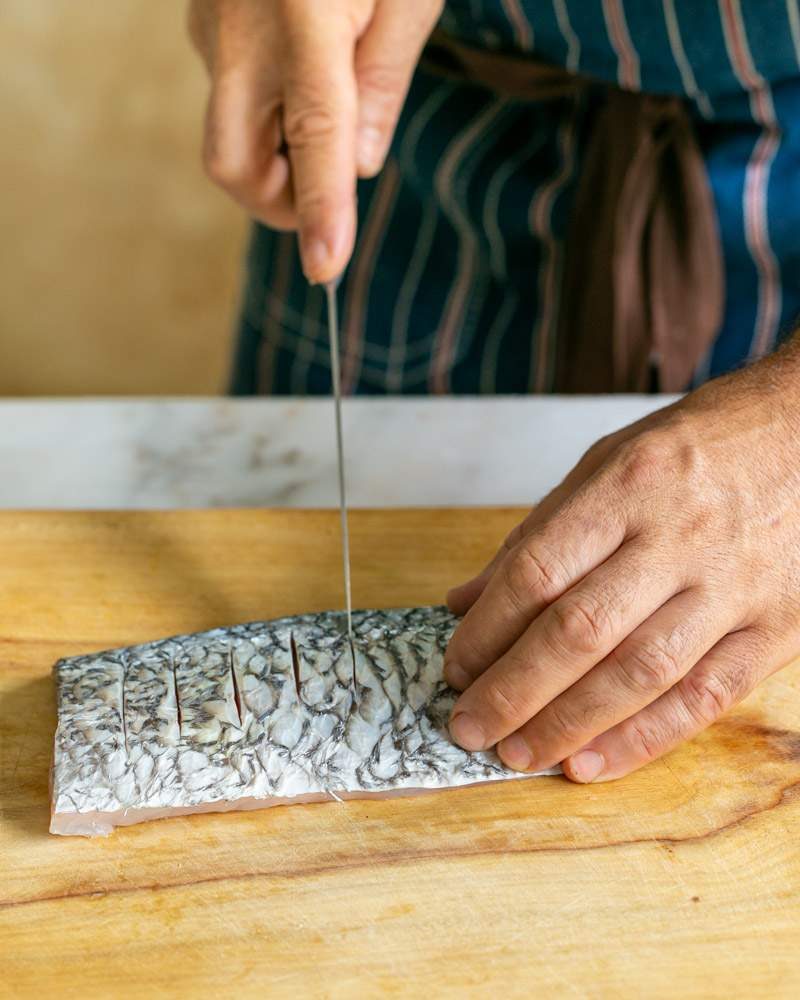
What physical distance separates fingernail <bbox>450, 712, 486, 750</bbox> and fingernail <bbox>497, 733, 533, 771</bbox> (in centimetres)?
2

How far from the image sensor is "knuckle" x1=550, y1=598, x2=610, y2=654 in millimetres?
1231

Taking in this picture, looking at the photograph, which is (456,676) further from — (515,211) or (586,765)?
(515,211)

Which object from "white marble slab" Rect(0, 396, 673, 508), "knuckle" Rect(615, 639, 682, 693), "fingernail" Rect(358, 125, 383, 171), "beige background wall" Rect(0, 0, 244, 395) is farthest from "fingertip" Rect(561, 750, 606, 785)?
"beige background wall" Rect(0, 0, 244, 395)

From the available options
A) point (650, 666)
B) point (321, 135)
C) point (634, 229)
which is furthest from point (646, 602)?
point (634, 229)

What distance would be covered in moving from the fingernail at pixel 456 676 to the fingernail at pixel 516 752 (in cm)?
8

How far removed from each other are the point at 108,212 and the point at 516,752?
367 cm

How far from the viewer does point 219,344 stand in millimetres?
4531

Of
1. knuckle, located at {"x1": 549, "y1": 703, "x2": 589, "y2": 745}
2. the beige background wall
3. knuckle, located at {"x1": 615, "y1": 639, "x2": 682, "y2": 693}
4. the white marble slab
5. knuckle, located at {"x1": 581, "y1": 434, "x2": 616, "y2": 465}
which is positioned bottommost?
the beige background wall

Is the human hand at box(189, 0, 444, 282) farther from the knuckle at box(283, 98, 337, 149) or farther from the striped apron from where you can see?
the striped apron

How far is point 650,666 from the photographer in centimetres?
124

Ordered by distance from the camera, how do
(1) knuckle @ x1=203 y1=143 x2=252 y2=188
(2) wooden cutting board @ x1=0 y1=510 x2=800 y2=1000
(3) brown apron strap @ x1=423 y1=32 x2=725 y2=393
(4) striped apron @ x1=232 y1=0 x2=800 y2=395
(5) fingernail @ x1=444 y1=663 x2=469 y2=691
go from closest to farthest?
(2) wooden cutting board @ x1=0 y1=510 x2=800 y2=1000 < (5) fingernail @ x1=444 y1=663 x2=469 y2=691 < (1) knuckle @ x1=203 y1=143 x2=252 y2=188 < (4) striped apron @ x1=232 y1=0 x2=800 y2=395 < (3) brown apron strap @ x1=423 y1=32 x2=725 y2=393

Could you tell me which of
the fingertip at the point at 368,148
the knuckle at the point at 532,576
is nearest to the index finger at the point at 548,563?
the knuckle at the point at 532,576

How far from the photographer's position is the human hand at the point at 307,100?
1436mm

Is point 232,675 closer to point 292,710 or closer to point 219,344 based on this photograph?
point 292,710
